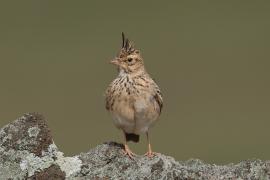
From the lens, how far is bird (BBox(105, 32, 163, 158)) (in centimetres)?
861

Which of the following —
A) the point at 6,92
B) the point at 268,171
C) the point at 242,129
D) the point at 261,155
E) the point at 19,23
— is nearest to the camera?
the point at 268,171

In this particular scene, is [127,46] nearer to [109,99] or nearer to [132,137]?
[109,99]

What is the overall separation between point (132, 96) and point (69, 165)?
2.06 metres

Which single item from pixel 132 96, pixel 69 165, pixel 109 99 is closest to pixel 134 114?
pixel 132 96

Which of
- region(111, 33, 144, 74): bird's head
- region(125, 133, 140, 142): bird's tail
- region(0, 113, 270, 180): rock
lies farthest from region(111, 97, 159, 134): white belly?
region(0, 113, 270, 180): rock

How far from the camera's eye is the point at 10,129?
263 inches

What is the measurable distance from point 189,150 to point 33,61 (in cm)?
1114

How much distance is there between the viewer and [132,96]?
28.2 ft

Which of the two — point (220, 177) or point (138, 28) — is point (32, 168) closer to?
point (220, 177)

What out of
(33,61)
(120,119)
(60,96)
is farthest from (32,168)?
(33,61)

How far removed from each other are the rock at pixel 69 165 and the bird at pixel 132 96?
1828 mm

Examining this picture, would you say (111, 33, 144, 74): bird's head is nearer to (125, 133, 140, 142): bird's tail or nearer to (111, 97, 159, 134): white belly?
(111, 97, 159, 134): white belly

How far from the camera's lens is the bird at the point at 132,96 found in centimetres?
861

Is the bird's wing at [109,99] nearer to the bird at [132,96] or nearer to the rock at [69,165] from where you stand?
the bird at [132,96]
